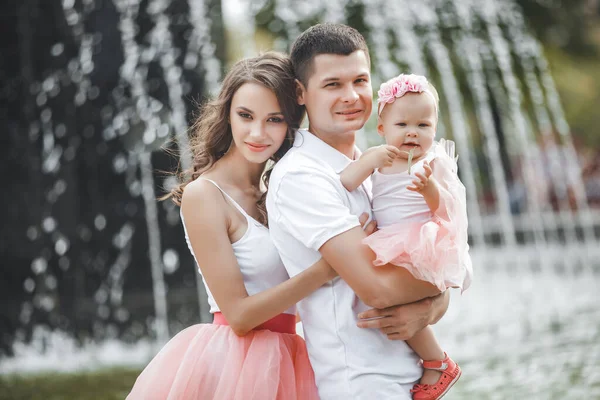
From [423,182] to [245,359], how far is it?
951 millimetres

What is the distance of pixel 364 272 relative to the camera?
104 inches

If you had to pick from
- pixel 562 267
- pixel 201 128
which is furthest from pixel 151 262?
pixel 562 267

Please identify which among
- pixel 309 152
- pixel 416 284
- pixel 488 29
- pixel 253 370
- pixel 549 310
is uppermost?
pixel 488 29

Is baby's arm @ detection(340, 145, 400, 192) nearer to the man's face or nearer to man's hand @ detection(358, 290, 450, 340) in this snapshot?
the man's face

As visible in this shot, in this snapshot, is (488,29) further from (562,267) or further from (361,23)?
(562,267)

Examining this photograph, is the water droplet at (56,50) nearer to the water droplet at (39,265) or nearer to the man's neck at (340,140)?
the water droplet at (39,265)

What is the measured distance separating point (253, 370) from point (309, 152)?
0.84 meters

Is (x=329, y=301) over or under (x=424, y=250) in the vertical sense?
under

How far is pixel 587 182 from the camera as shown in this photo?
67.6 ft

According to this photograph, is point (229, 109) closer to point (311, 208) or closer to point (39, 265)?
point (311, 208)

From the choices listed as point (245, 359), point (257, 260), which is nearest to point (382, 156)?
point (257, 260)

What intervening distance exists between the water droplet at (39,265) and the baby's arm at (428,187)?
5.77 meters

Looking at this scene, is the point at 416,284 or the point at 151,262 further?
the point at 151,262

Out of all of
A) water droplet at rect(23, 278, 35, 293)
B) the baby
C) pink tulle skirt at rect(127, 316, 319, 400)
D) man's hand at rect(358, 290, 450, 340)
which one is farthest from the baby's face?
water droplet at rect(23, 278, 35, 293)
